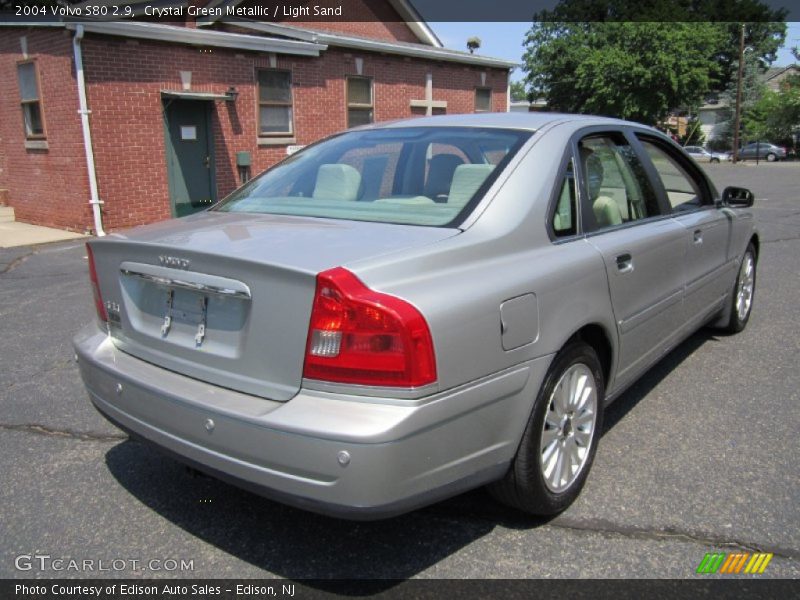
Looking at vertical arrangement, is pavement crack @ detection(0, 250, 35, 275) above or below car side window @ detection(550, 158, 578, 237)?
below

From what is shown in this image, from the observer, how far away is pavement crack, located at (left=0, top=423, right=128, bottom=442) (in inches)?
141

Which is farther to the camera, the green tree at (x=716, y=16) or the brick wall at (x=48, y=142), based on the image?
the green tree at (x=716, y=16)

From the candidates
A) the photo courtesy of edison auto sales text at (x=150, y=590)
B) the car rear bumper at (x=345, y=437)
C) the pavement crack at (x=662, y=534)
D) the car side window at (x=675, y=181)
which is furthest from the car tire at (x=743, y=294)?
the photo courtesy of edison auto sales text at (x=150, y=590)

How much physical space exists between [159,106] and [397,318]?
11.0 m

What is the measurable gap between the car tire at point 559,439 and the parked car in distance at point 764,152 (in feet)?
159

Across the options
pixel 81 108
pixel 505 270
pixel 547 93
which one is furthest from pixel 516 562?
pixel 547 93

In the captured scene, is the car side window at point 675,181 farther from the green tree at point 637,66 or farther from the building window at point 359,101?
the green tree at point 637,66

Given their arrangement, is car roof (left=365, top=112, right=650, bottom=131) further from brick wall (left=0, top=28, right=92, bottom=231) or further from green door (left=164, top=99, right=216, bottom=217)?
green door (left=164, top=99, right=216, bottom=217)

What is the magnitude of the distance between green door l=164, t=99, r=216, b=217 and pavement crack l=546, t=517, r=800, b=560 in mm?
10656

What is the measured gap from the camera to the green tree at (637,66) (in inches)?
1624

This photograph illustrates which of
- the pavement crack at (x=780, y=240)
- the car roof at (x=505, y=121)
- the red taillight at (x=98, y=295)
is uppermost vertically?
the car roof at (x=505, y=121)

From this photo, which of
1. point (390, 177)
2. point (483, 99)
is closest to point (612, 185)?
point (390, 177)

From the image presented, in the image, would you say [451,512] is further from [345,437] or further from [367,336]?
[367,336]

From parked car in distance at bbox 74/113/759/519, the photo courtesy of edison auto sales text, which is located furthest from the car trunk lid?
the photo courtesy of edison auto sales text
